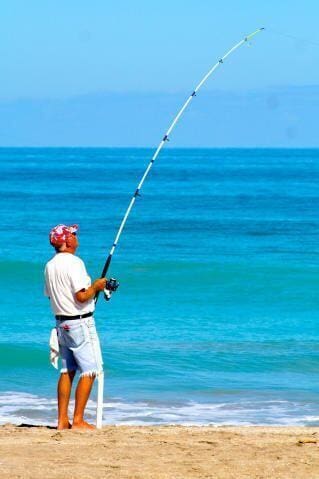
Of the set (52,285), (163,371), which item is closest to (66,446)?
(52,285)

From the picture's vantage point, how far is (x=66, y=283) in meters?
6.73

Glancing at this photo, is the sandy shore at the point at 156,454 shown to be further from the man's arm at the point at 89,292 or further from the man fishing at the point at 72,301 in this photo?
the man's arm at the point at 89,292

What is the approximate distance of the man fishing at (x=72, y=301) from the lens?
265 inches

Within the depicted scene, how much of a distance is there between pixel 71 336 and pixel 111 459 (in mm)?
985

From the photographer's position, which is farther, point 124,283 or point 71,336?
point 124,283

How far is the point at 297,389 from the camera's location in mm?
10180

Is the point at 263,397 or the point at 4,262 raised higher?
the point at 4,262

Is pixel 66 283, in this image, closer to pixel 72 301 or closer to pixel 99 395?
pixel 72 301

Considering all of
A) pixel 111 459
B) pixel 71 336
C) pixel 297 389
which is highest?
pixel 297 389

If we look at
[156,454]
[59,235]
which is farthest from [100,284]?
[156,454]

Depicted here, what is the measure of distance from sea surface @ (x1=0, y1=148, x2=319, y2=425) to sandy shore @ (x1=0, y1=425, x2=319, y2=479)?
1688 mm

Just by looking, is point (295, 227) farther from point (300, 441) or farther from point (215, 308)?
point (300, 441)

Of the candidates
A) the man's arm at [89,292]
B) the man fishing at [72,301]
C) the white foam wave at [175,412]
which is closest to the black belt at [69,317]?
the man fishing at [72,301]

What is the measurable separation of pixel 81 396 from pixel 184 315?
324 inches
